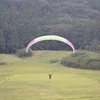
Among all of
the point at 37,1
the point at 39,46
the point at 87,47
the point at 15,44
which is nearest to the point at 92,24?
the point at 87,47

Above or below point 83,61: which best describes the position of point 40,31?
above

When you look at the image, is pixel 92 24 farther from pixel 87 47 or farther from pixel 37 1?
pixel 37 1

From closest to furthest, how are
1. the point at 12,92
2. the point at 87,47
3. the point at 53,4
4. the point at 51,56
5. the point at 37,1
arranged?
the point at 12,92 → the point at 51,56 → the point at 87,47 → the point at 37,1 → the point at 53,4

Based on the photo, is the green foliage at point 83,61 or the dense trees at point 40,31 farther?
the dense trees at point 40,31

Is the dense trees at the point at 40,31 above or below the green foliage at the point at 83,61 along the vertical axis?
above

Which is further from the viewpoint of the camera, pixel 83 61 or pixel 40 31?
pixel 40 31

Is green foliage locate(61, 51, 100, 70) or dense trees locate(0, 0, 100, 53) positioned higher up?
dense trees locate(0, 0, 100, 53)

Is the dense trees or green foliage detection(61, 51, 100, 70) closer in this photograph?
green foliage detection(61, 51, 100, 70)

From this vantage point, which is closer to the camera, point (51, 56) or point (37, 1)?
point (51, 56)
